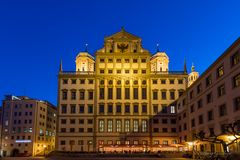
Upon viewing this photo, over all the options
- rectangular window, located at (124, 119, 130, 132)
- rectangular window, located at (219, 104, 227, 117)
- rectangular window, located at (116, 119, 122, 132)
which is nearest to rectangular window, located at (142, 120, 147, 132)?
rectangular window, located at (124, 119, 130, 132)

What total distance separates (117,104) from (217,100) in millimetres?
41540

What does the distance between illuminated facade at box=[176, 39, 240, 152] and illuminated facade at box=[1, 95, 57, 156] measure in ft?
207

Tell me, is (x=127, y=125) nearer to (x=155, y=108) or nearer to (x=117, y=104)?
(x=117, y=104)

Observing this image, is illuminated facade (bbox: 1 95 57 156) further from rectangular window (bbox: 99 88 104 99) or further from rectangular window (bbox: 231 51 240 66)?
rectangular window (bbox: 231 51 240 66)

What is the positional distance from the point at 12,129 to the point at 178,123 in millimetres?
64113

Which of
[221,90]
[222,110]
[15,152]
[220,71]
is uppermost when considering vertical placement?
[220,71]

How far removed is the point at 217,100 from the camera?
53.9 metres

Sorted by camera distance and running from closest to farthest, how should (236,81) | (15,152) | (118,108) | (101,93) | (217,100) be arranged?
(236,81) → (217,100) → (118,108) → (101,93) → (15,152)

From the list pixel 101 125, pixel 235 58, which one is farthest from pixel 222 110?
pixel 101 125

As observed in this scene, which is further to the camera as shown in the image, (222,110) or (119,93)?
(119,93)

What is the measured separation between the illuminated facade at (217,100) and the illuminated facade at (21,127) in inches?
2483

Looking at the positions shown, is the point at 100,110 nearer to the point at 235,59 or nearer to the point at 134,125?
the point at 134,125

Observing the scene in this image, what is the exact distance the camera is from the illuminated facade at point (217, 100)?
46375mm

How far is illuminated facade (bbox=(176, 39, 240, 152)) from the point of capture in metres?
46.4
